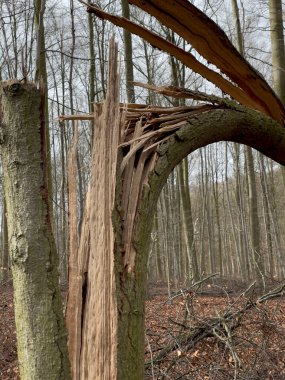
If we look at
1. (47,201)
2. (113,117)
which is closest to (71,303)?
(47,201)

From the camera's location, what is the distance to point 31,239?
3.52 feet

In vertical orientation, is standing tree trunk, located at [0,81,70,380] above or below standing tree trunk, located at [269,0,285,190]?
below

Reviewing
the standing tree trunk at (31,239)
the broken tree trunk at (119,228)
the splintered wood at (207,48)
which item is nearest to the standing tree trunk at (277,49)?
the splintered wood at (207,48)

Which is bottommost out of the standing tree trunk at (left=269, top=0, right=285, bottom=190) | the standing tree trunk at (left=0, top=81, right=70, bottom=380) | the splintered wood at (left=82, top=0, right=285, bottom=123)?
the standing tree trunk at (left=0, top=81, right=70, bottom=380)

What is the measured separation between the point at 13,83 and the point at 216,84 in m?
1.06

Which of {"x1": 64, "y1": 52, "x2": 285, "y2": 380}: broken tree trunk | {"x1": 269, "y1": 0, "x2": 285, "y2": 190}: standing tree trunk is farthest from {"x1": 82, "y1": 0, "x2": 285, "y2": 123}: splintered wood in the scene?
{"x1": 269, "y1": 0, "x2": 285, "y2": 190}: standing tree trunk

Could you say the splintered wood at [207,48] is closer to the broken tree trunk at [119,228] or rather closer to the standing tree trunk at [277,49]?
the broken tree trunk at [119,228]

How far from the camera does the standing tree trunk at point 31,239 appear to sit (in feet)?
3.43

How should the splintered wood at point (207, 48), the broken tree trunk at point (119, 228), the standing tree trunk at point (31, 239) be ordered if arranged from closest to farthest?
1. the standing tree trunk at point (31, 239)
2. the broken tree trunk at point (119, 228)
3. the splintered wood at point (207, 48)

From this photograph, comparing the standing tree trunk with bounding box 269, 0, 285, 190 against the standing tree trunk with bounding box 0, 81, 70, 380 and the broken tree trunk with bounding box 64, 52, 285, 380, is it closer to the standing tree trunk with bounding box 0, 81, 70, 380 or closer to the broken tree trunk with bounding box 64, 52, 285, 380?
the broken tree trunk with bounding box 64, 52, 285, 380

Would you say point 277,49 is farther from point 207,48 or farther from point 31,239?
point 31,239

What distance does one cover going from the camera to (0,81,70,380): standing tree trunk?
1.04 metres

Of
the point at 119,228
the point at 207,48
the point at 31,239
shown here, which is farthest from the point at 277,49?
the point at 31,239

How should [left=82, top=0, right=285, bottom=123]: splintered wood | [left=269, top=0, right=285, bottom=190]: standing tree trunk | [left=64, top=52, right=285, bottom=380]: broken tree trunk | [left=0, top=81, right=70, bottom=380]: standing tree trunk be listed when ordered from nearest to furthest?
[left=0, top=81, right=70, bottom=380]: standing tree trunk
[left=64, top=52, right=285, bottom=380]: broken tree trunk
[left=82, top=0, right=285, bottom=123]: splintered wood
[left=269, top=0, right=285, bottom=190]: standing tree trunk
